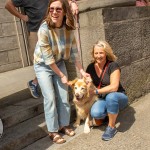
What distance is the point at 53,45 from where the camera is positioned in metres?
3.58

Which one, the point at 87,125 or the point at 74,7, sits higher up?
the point at 74,7

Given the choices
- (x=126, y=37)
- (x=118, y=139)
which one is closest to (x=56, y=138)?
(x=118, y=139)

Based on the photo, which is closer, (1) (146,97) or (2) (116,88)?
(2) (116,88)

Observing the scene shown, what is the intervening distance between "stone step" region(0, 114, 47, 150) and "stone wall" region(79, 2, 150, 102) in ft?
4.07

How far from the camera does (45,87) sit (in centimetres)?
367

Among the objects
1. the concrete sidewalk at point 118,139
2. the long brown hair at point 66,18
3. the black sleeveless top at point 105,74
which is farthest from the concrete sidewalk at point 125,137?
the long brown hair at point 66,18

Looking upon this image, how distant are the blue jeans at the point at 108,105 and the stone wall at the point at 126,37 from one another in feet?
2.77

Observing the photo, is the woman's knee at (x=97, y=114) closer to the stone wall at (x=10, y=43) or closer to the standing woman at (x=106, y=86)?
the standing woman at (x=106, y=86)

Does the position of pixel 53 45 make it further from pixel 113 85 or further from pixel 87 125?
pixel 87 125

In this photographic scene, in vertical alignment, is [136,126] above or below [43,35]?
below

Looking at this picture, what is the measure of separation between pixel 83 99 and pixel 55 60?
2.31ft

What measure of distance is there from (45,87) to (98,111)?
81 cm

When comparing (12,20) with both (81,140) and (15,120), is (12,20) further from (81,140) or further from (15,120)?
(81,140)

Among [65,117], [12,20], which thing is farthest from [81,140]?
[12,20]
